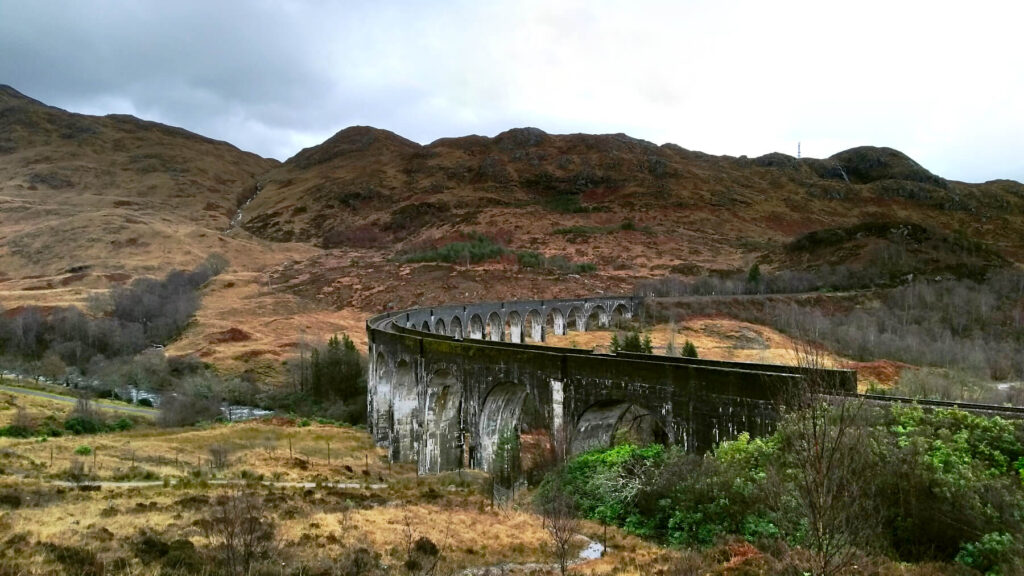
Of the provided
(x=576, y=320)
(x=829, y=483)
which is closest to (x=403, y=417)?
(x=829, y=483)

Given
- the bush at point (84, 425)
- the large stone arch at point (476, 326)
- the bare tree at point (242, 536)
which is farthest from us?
the large stone arch at point (476, 326)

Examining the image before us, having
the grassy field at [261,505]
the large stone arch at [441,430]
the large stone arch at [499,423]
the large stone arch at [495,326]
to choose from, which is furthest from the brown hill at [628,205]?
the large stone arch at [499,423]

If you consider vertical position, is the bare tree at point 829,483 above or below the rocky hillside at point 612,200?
below

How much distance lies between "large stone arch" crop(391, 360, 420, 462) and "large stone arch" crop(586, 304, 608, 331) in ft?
155

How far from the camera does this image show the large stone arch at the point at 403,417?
3119 centimetres

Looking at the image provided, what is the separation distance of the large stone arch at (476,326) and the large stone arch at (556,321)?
582 inches

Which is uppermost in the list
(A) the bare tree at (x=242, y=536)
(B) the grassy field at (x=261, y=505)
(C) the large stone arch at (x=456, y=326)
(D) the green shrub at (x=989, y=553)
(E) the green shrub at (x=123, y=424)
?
(C) the large stone arch at (x=456, y=326)

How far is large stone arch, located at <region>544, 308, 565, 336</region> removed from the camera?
238ft

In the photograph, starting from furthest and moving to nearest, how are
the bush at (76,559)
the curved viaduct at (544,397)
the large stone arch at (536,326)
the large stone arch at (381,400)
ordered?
the large stone arch at (536,326), the large stone arch at (381,400), the curved viaduct at (544,397), the bush at (76,559)

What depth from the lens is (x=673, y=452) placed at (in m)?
15.1

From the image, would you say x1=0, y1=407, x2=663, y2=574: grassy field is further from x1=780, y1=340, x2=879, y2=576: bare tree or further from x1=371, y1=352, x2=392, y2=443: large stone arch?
x1=780, y1=340, x2=879, y2=576: bare tree

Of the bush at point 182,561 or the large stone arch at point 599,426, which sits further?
the large stone arch at point 599,426

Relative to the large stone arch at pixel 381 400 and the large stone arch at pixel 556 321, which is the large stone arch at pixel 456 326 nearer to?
the large stone arch at pixel 381 400

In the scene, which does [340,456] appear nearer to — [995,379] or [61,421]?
[61,421]
